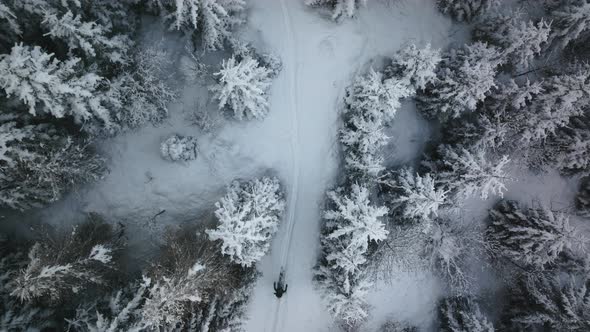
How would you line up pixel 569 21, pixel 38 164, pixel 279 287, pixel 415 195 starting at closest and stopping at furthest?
pixel 38 164 → pixel 415 195 → pixel 569 21 → pixel 279 287

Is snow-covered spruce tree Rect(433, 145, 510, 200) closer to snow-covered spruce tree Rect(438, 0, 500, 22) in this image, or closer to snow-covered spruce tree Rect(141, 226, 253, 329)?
snow-covered spruce tree Rect(438, 0, 500, 22)

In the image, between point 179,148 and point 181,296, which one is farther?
point 179,148

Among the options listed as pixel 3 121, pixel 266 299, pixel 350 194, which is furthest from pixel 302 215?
pixel 3 121

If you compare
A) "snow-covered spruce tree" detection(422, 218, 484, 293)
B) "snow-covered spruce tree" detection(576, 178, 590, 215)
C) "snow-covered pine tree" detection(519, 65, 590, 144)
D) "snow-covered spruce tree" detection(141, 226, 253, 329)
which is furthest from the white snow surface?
"snow-covered spruce tree" detection(576, 178, 590, 215)

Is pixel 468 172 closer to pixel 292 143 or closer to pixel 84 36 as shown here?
pixel 292 143

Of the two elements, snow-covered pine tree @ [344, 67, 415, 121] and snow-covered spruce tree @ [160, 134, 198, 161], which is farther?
snow-covered spruce tree @ [160, 134, 198, 161]

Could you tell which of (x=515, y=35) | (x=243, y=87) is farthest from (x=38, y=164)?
(x=515, y=35)

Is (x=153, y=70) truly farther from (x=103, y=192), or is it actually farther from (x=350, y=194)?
(x=350, y=194)

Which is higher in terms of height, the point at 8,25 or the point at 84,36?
the point at 84,36
